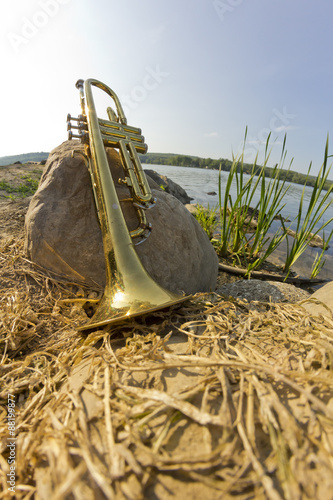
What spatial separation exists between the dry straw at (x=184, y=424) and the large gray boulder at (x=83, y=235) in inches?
33.0

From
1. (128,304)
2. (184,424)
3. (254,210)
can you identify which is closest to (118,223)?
(128,304)

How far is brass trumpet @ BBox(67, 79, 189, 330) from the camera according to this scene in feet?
3.57

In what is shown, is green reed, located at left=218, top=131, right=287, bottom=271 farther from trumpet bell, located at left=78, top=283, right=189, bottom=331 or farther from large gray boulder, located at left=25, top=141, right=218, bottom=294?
trumpet bell, located at left=78, top=283, right=189, bottom=331

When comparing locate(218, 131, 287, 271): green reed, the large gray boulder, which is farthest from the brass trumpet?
locate(218, 131, 287, 271): green reed

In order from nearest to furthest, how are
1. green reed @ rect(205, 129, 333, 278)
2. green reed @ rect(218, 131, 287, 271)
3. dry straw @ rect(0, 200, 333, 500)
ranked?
1. dry straw @ rect(0, 200, 333, 500)
2. green reed @ rect(205, 129, 333, 278)
3. green reed @ rect(218, 131, 287, 271)

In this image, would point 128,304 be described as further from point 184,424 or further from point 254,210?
point 254,210

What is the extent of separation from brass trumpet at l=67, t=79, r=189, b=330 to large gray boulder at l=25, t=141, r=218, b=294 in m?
0.18

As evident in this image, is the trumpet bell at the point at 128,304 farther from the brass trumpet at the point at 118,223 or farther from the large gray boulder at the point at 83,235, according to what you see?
the large gray boulder at the point at 83,235

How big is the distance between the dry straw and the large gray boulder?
839mm

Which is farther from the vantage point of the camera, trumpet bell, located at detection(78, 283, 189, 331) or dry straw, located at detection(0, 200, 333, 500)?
trumpet bell, located at detection(78, 283, 189, 331)

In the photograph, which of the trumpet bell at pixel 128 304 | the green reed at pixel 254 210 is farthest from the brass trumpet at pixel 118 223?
the green reed at pixel 254 210

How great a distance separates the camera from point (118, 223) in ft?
4.41

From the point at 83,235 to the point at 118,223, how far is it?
1.65 ft

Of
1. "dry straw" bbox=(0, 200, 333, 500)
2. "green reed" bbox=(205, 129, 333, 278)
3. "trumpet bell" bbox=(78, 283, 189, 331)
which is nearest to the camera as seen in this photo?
"dry straw" bbox=(0, 200, 333, 500)
